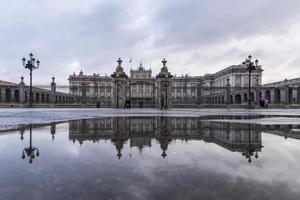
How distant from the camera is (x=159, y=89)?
39250mm

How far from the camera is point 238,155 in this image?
4.72 metres

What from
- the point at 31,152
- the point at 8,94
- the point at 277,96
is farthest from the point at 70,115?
the point at 277,96

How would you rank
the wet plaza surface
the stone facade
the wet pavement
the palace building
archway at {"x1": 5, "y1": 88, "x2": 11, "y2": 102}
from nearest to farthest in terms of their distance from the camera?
the wet plaza surface → the wet pavement → the palace building → the stone facade → archway at {"x1": 5, "y1": 88, "x2": 11, "y2": 102}

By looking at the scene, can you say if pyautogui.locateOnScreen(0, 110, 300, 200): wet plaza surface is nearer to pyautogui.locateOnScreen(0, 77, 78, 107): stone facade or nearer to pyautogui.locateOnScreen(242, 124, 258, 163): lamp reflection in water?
pyautogui.locateOnScreen(242, 124, 258, 163): lamp reflection in water

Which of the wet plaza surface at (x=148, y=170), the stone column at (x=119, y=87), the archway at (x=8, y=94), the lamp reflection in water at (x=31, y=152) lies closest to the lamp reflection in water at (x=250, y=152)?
the wet plaza surface at (x=148, y=170)

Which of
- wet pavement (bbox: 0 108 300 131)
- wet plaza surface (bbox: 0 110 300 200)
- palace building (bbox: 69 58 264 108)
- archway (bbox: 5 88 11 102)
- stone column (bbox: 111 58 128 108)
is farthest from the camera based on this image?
archway (bbox: 5 88 11 102)

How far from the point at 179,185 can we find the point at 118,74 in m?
34.6

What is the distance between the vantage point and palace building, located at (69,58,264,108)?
124ft

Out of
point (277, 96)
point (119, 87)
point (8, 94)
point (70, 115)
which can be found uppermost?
point (119, 87)

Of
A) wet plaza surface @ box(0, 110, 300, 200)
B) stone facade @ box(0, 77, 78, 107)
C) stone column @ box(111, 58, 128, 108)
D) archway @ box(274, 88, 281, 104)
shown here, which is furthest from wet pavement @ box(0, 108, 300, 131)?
archway @ box(274, 88, 281, 104)

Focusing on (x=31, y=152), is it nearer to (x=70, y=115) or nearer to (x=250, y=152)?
(x=250, y=152)

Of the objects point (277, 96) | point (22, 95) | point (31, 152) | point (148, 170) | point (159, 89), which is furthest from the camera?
point (277, 96)

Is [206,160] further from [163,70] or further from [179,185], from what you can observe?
[163,70]

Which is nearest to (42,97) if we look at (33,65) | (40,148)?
(33,65)
